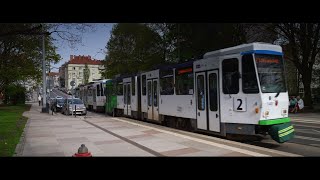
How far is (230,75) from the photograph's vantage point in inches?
509

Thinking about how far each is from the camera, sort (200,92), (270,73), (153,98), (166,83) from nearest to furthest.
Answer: (270,73) → (200,92) → (166,83) → (153,98)

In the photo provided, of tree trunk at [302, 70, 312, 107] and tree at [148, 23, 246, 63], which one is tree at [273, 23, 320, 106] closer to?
tree trunk at [302, 70, 312, 107]

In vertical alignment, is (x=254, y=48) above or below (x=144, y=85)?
above

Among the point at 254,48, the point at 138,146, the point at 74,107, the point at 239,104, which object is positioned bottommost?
the point at 138,146

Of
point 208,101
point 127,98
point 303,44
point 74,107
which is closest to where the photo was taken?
point 208,101

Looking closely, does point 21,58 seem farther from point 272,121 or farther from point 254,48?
point 272,121

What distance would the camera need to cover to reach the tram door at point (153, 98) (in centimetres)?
2022

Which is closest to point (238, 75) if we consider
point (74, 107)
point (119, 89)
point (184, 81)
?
point (184, 81)

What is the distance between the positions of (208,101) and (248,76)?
2.22m

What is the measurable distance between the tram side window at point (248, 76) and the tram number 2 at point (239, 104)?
0.33m

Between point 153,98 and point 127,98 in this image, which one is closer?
point 153,98
